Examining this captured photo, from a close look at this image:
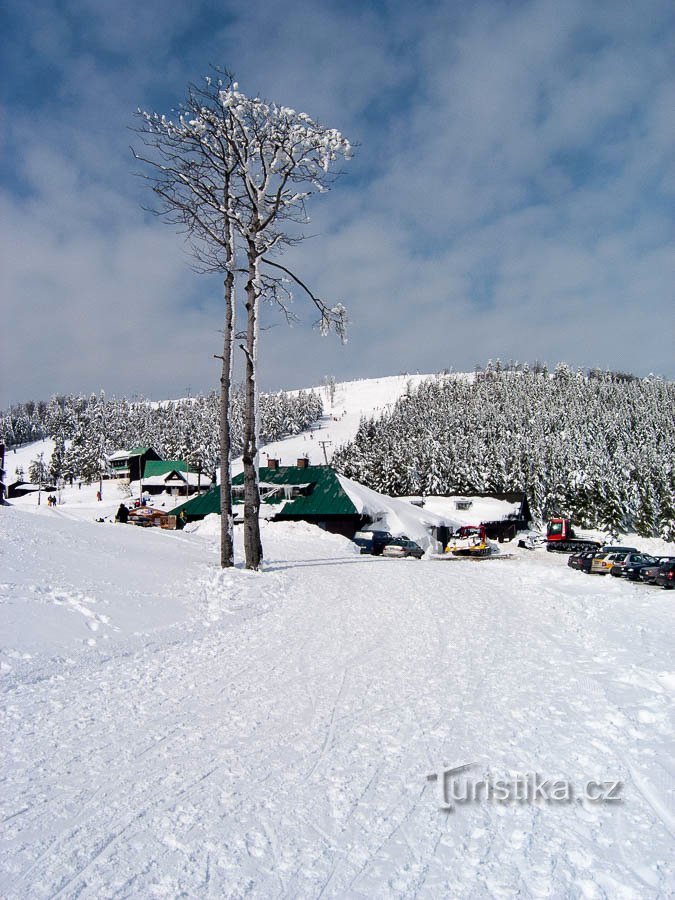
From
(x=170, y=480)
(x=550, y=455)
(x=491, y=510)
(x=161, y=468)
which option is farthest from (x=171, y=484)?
(x=550, y=455)

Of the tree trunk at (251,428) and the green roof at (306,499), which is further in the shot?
the green roof at (306,499)

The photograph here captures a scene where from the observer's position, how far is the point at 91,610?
8.98 metres

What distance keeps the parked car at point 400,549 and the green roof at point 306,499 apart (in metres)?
9.47

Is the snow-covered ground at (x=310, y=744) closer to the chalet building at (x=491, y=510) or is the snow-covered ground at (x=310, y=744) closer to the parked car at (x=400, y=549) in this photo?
the parked car at (x=400, y=549)

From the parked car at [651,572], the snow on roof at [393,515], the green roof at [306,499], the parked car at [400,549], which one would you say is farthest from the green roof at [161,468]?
the parked car at [651,572]

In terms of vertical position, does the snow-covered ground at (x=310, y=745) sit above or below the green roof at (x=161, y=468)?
below

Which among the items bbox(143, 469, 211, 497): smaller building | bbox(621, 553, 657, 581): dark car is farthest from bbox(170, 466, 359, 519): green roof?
bbox(143, 469, 211, 497): smaller building

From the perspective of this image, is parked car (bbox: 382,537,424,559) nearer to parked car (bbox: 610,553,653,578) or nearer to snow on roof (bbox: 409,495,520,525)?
parked car (bbox: 610,553,653,578)

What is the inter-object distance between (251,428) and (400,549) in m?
19.3

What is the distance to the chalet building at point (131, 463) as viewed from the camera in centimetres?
11412

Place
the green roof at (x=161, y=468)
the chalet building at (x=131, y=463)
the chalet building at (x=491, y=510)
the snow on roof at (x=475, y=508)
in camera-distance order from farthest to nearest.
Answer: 1. the chalet building at (x=131, y=463)
2. the green roof at (x=161, y=468)
3. the snow on roof at (x=475, y=508)
4. the chalet building at (x=491, y=510)

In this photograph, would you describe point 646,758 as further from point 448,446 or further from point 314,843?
point 448,446

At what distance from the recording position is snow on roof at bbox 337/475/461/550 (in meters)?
44.7

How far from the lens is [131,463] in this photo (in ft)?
379
